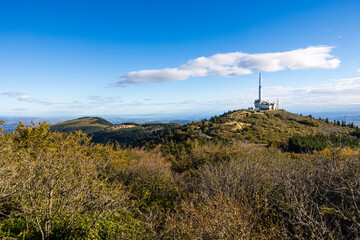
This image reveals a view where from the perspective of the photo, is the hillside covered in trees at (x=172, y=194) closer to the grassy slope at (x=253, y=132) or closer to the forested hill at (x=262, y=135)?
the forested hill at (x=262, y=135)

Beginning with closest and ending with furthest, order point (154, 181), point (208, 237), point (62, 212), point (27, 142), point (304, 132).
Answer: point (208, 237) → point (62, 212) → point (154, 181) → point (27, 142) → point (304, 132)

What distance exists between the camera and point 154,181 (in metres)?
18.6

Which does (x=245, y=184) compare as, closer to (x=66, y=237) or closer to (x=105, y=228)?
(x=105, y=228)

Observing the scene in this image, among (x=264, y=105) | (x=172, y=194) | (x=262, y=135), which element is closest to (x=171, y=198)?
(x=172, y=194)

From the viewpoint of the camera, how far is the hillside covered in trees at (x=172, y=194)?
24.8 ft

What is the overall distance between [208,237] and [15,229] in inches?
360

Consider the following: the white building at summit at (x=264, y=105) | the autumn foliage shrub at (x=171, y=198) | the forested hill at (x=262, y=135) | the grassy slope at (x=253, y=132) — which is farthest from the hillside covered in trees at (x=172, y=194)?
the white building at summit at (x=264, y=105)

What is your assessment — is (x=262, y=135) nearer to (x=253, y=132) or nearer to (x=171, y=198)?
(x=253, y=132)

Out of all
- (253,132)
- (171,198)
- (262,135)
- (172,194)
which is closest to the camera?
(171,198)

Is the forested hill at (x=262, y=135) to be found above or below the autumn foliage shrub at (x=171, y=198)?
below

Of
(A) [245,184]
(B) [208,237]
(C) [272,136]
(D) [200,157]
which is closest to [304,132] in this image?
(C) [272,136]

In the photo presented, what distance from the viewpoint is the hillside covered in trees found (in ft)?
24.8

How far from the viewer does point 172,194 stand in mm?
18250

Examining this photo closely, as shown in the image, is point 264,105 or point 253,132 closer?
point 253,132
